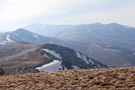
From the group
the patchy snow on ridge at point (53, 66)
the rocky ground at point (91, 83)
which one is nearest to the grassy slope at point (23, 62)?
the patchy snow on ridge at point (53, 66)

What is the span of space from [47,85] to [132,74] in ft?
22.3

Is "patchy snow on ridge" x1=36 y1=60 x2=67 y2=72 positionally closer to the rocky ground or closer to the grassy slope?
the grassy slope

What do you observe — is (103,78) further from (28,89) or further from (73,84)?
(28,89)

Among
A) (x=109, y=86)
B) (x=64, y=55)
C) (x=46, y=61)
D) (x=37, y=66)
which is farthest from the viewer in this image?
(x=64, y=55)

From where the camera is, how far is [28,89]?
13.2 metres

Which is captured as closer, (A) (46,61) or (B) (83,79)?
(B) (83,79)

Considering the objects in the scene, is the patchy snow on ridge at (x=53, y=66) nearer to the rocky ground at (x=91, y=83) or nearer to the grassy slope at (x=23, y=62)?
the grassy slope at (x=23, y=62)

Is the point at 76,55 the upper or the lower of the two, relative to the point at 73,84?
lower

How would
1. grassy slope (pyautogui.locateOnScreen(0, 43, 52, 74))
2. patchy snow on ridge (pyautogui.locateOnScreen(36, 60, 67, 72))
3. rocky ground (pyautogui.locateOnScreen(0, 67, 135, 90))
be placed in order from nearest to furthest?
rocky ground (pyautogui.locateOnScreen(0, 67, 135, 90)) → grassy slope (pyautogui.locateOnScreen(0, 43, 52, 74)) → patchy snow on ridge (pyautogui.locateOnScreen(36, 60, 67, 72))

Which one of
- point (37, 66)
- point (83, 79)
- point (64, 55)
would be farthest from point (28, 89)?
point (64, 55)

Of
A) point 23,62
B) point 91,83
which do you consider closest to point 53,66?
point 23,62

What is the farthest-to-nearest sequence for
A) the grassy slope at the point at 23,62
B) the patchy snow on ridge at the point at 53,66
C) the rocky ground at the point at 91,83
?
1. the patchy snow on ridge at the point at 53,66
2. the grassy slope at the point at 23,62
3. the rocky ground at the point at 91,83

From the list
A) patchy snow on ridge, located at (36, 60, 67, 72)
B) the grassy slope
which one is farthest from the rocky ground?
patchy snow on ridge, located at (36, 60, 67, 72)

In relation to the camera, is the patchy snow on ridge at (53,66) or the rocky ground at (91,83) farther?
the patchy snow on ridge at (53,66)
